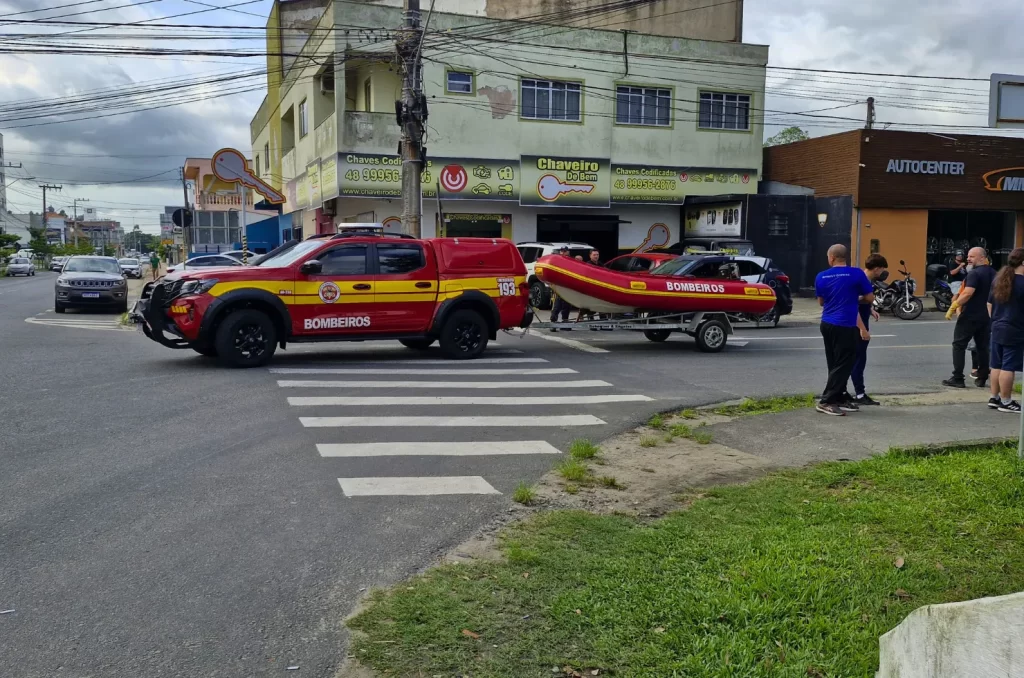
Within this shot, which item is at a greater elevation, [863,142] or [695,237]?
[863,142]

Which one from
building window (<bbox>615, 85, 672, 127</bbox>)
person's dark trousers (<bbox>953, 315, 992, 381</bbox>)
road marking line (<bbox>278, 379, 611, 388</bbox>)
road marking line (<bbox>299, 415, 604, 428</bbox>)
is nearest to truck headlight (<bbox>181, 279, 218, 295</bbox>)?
road marking line (<bbox>278, 379, 611, 388</bbox>)

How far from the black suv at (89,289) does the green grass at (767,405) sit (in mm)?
18586

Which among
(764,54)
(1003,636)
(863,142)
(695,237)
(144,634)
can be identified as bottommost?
(144,634)

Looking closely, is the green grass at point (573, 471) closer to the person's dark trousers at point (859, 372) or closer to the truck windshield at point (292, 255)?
the person's dark trousers at point (859, 372)

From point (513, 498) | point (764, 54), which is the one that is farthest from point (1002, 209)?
point (513, 498)

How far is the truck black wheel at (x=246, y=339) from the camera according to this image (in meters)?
12.1

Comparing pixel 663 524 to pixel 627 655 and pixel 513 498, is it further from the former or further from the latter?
pixel 627 655

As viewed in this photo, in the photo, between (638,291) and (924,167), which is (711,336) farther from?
(924,167)

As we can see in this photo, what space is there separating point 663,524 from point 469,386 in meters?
6.04

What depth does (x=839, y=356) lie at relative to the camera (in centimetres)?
971

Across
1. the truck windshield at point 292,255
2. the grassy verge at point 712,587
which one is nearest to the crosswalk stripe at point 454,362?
the truck windshield at point 292,255

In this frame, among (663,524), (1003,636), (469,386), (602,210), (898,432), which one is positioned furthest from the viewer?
(602,210)

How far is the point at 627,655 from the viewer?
386 cm

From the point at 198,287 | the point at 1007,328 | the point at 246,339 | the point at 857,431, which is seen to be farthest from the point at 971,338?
the point at 198,287
